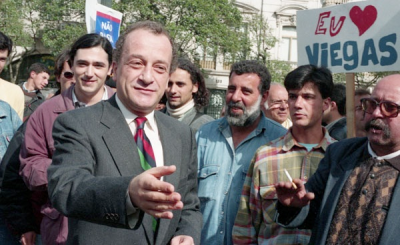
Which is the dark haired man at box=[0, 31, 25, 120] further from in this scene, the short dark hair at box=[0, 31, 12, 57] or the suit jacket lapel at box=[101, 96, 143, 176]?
the suit jacket lapel at box=[101, 96, 143, 176]

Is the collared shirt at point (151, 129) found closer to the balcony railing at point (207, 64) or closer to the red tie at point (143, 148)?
the red tie at point (143, 148)

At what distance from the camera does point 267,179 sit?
3.71 m

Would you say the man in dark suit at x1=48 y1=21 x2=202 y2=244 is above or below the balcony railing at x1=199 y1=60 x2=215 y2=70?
below

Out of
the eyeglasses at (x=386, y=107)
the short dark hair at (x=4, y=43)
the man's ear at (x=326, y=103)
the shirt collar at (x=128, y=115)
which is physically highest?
the short dark hair at (x=4, y=43)

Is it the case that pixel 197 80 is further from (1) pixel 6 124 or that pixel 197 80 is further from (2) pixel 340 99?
(1) pixel 6 124

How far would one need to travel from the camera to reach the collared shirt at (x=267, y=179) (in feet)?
11.9

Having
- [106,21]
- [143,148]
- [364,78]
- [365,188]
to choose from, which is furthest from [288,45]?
[143,148]

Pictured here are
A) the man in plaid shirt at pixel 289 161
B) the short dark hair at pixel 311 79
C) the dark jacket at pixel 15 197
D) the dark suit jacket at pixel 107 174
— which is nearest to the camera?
the dark suit jacket at pixel 107 174

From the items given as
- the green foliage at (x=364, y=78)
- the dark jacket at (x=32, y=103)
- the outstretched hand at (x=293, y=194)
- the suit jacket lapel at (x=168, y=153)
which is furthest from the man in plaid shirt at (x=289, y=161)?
the green foliage at (x=364, y=78)

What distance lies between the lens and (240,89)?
435 cm

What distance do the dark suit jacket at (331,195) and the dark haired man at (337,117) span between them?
199cm

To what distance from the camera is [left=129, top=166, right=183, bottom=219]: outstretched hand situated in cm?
184

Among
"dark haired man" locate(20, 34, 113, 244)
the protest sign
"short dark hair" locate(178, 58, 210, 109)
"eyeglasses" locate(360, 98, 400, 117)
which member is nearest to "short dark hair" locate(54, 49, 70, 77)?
"dark haired man" locate(20, 34, 113, 244)

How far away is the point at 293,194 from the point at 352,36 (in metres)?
2.28
